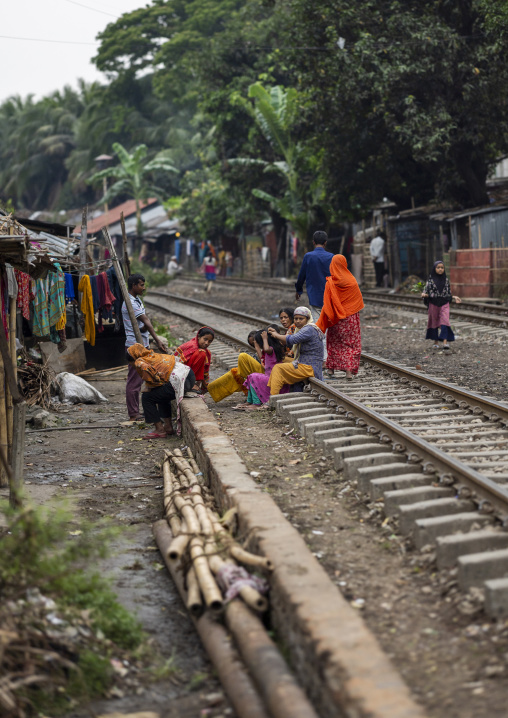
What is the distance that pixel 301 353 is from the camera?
A: 9.09 meters

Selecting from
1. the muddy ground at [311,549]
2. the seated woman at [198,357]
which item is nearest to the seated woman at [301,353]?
the muddy ground at [311,549]

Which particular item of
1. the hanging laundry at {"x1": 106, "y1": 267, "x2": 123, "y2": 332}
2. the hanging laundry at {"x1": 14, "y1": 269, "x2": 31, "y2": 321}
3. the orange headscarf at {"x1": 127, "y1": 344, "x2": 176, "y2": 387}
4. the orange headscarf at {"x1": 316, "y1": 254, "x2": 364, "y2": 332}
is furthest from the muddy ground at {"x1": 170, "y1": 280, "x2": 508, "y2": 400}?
the hanging laundry at {"x1": 14, "y1": 269, "x2": 31, "y2": 321}

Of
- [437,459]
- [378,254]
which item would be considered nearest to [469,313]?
[378,254]

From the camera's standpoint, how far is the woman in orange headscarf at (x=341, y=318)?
9695mm

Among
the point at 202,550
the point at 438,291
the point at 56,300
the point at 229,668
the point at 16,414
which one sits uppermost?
the point at 56,300

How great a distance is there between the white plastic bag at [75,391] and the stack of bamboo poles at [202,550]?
16.3 ft

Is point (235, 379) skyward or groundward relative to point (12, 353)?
groundward

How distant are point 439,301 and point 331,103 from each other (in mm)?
12137

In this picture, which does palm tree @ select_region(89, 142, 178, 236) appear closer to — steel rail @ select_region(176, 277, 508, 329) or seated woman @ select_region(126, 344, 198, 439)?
steel rail @ select_region(176, 277, 508, 329)

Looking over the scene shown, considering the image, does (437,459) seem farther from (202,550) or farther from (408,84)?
(408,84)

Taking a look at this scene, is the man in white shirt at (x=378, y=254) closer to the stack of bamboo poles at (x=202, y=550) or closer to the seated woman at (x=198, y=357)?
the seated woman at (x=198, y=357)

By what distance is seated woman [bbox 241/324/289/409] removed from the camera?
9062mm

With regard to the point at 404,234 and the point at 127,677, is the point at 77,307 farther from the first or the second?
the point at 404,234

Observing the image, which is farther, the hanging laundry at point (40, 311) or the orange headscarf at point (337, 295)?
the hanging laundry at point (40, 311)
